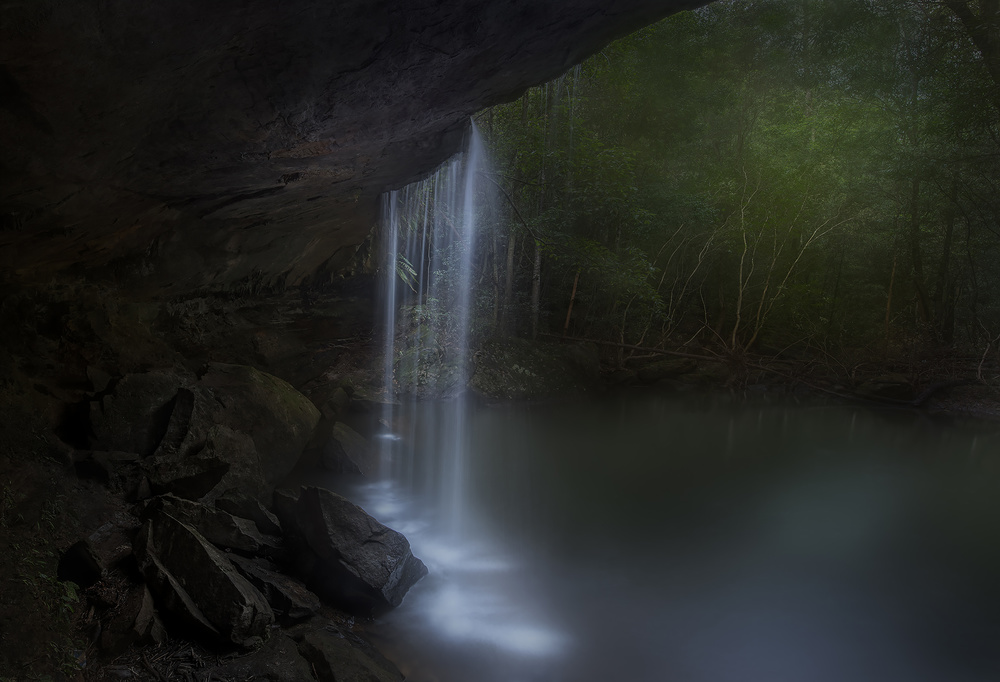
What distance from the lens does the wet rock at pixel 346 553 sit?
4.53 meters

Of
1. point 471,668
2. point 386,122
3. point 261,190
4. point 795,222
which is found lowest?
point 471,668

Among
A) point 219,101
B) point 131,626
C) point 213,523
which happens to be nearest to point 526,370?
point 213,523

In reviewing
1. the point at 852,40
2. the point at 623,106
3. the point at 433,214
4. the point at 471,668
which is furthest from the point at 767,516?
the point at 623,106

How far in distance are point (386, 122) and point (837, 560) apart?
6.78m

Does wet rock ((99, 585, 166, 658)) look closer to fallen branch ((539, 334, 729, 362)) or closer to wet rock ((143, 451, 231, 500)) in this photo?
wet rock ((143, 451, 231, 500))

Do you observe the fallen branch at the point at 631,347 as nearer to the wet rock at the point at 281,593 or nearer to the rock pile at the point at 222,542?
A: the rock pile at the point at 222,542

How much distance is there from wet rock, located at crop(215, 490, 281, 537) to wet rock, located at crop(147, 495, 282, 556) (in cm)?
33

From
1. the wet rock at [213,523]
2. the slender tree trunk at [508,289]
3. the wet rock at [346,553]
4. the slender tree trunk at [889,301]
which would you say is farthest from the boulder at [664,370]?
the wet rock at [213,523]

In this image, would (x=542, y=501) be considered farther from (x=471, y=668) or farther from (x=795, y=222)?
(x=795, y=222)

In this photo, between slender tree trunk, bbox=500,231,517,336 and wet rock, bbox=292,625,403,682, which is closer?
wet rock, bbox=292,625,403,682

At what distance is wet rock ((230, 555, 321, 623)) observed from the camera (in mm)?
4027

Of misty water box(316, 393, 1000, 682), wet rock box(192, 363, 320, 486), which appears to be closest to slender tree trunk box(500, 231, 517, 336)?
misty water box(316, 393, 1000, 682)

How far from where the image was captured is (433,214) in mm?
13469

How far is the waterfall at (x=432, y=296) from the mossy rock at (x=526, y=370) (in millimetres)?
488
